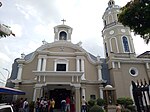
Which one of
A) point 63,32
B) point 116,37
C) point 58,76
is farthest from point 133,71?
point 63,32

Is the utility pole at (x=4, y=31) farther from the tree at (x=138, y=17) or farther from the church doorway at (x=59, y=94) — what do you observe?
the church doorway at (x=59, y=94)

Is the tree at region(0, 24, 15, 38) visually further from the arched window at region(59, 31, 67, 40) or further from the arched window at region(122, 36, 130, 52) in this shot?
the arched window at region(122, 36, 130, 52)

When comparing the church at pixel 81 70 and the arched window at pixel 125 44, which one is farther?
the arched window at pixel 125 44

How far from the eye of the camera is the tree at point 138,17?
25.2 ft

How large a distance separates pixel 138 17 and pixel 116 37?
1633cm

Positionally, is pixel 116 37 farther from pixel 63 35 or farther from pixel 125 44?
pixel 63 35

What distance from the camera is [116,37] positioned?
78.5 ft

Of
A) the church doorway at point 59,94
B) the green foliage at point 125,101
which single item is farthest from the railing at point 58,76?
the green foliage at point 125,101

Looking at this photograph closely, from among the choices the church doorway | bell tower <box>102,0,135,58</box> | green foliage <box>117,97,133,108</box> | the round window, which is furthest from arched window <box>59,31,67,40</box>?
green foliage <box>117,97,133,108</box>

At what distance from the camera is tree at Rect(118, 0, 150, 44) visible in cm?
767

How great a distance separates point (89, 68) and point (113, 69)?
10.7ft

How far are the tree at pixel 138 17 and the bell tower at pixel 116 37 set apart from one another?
13366 mm

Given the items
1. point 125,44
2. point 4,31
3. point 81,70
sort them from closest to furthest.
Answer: point 4,31 < point 81,70 < point 125,44

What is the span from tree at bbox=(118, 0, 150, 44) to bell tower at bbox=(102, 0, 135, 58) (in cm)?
1337
